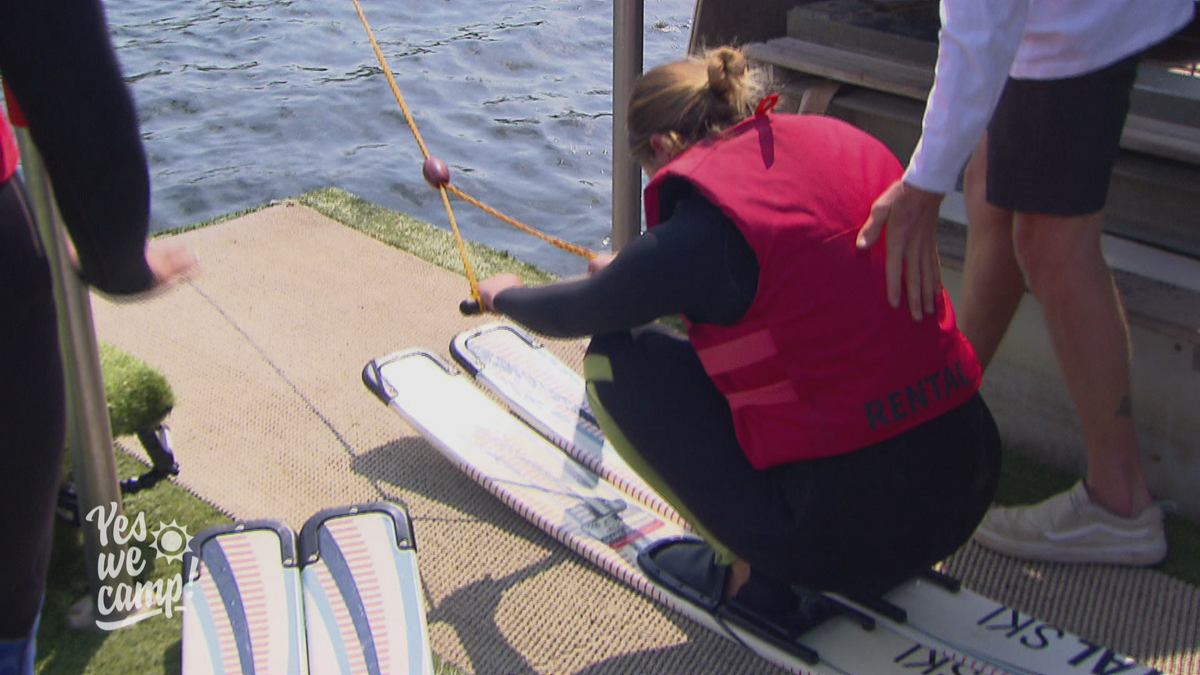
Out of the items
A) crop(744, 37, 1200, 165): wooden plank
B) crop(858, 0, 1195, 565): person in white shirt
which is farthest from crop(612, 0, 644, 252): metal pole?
crop(858, 0, 1195, 565): person in white shirt

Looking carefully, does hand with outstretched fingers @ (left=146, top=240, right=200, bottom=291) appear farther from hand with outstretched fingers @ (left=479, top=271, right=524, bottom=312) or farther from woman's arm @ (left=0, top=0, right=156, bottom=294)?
hand with outstretched fingers @ (left=479, top=271, right=524, bottom=312)

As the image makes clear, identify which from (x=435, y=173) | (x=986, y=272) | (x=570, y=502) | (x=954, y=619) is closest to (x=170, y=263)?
(x=570, y=502)

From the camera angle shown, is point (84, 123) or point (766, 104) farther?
point (766, 104)

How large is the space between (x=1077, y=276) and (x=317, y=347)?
216 cm

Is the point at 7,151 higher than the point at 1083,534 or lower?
higher

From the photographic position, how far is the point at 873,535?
77.2 inches

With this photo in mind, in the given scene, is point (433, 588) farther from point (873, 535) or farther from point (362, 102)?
point (362, 102)

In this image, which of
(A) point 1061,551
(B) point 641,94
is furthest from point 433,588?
(A) point 1061,551

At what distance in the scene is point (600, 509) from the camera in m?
2.63

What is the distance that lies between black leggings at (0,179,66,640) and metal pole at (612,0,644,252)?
6.03ft

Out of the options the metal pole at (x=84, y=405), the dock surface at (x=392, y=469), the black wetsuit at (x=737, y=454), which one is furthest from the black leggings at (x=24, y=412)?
the dock surface at (x=392, y=469)

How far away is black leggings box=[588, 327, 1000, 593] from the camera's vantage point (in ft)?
6.37

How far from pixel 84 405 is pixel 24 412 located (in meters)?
0.87

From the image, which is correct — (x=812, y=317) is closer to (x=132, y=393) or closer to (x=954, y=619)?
(x=954, y=619)
